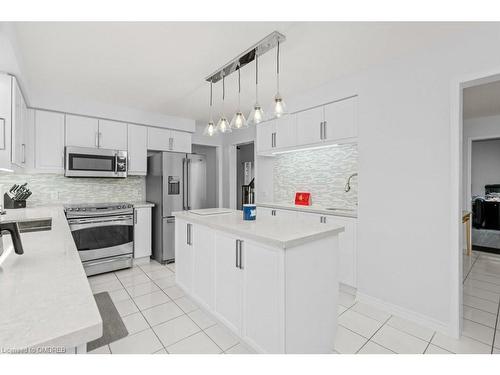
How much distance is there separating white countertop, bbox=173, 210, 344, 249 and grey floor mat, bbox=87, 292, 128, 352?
108cm

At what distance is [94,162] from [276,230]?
117 inches

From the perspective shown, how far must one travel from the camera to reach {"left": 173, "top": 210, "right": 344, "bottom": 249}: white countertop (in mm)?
1499

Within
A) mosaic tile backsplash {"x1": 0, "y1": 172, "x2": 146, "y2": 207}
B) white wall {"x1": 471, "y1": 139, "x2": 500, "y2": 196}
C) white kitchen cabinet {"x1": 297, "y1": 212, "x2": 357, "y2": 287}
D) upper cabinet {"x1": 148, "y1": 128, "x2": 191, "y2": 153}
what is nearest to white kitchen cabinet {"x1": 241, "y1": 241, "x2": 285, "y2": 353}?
white kitchen cabinet {"x1": 297, "y1": 212, "x2": 357, "y2": 287}

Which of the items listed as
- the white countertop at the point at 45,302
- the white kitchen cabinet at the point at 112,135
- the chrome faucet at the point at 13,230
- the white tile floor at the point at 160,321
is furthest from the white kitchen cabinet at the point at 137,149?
the chrome faucet at the point at 13,230

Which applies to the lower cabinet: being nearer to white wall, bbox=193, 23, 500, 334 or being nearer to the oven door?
white wall, bbox=193, 23, 500, 334

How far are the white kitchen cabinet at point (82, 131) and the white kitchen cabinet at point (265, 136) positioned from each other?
236 centimetres

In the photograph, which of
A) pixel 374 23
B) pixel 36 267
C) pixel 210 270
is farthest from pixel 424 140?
pixel 36 267

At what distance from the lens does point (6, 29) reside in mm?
1564

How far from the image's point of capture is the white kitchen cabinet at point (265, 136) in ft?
12.2

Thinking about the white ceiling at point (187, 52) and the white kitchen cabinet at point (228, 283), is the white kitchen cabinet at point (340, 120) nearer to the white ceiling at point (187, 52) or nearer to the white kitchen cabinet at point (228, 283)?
the white ceiling at point (187, 52)

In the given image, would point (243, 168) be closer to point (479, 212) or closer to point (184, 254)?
point (184, 254)

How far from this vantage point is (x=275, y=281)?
1506 millimetres

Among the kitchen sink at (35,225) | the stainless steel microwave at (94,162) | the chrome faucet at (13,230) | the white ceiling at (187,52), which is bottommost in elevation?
the kitchen sink at (35,225)
